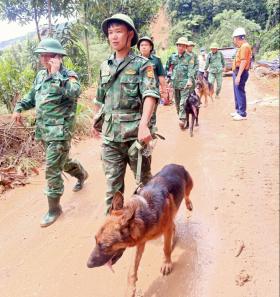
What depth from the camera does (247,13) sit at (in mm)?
21562

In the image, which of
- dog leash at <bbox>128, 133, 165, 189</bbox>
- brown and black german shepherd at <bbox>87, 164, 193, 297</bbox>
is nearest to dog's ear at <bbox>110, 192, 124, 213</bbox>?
brown and black german shepherd at <bbox>87, 164, 193, 297</bbox>

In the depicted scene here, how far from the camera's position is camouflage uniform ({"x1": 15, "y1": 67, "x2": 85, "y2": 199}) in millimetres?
4082

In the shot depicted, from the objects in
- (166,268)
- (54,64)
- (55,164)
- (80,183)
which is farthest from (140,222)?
(80,183)

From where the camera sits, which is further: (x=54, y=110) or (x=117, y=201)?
(x=54, y=110)

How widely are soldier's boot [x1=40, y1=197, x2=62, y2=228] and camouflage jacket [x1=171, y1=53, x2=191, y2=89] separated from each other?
467 cm

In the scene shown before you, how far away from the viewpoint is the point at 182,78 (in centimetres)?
805

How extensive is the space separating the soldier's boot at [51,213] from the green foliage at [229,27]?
18790 millimetres

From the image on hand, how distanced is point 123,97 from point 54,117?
4.14 feet

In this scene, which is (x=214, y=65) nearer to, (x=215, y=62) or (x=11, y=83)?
(x=215, y=62)

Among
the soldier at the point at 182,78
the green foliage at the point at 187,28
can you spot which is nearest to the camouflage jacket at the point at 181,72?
the soldier at the point at 182,78

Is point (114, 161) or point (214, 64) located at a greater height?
point (114, 161)

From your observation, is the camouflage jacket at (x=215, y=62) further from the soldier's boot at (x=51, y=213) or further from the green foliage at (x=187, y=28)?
the green foliage at (x=187, y=28)

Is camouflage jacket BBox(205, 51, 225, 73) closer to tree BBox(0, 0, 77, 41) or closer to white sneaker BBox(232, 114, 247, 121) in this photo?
white sneaker BBox(232, 114, 247, 121)

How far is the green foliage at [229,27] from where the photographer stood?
20541 mm
